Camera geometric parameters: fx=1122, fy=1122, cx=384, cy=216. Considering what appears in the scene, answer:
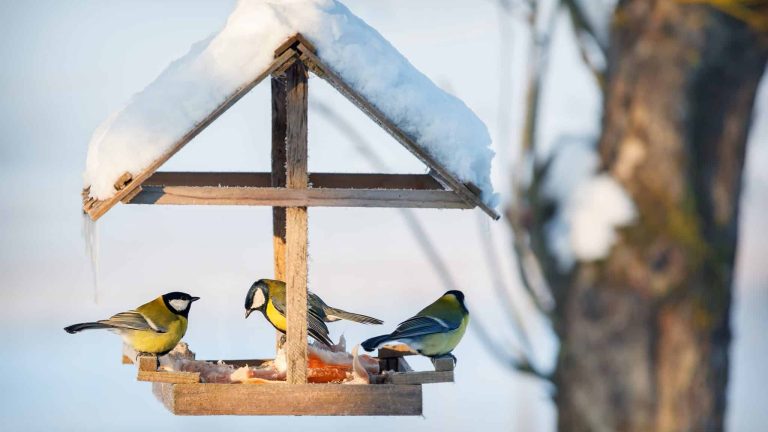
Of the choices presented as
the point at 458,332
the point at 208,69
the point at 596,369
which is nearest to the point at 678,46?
the point at 596,369

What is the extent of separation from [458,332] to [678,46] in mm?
2665

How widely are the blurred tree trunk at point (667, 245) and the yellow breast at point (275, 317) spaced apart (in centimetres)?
265

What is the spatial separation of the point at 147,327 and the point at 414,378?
1.24m

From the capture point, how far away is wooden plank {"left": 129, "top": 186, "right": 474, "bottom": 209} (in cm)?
438

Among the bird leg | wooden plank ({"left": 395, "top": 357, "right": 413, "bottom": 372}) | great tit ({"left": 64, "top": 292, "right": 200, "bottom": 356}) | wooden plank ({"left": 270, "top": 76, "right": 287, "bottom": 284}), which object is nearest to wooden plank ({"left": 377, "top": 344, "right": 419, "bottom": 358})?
Answer: wooden plank ({"left": 395, "top": 357, "right": 413, "bottom": 372})

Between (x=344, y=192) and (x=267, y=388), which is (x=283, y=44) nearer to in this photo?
(x=344, y=192)

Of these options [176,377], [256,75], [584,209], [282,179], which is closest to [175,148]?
[256,75]

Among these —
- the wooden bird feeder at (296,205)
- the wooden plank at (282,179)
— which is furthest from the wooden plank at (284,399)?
the wooden plank at (282,179)

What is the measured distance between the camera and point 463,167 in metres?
4.50

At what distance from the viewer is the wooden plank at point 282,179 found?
17.8 ft

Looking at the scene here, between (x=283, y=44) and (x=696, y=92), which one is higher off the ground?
(x=283, y=44)

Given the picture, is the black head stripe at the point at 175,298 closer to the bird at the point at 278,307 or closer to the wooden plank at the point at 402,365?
the bird at the point at 278,307

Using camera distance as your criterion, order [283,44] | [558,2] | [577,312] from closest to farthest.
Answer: [558,2] → [577,312] → [283,44]

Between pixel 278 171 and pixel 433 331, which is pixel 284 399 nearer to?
pixel 433 331
